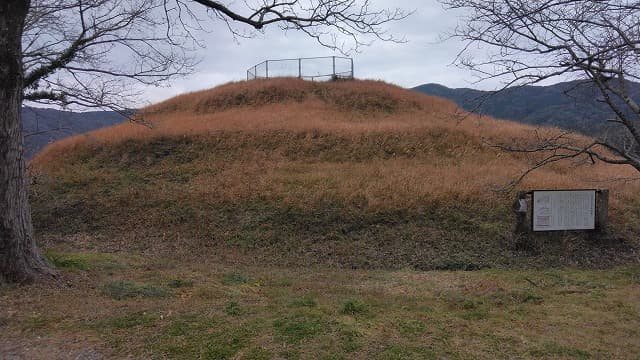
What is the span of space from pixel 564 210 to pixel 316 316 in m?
7.26

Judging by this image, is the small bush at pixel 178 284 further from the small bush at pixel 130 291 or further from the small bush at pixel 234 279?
the small bush at pixel 234 279

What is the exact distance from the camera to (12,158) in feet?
20.6

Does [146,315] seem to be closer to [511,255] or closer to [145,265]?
[145,265]

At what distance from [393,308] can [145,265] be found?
4.96 metres

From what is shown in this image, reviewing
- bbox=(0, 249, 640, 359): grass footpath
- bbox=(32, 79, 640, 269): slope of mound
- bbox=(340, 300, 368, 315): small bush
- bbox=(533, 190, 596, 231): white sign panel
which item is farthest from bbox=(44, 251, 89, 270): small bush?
bbox=(533, 190, 596, 231): white sign panel

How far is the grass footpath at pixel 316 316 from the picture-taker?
4.33 metres

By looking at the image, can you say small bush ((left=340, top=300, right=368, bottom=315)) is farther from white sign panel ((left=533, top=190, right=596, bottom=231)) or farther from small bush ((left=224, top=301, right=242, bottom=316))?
white sign panel ((left=533, top=190, right=596, bottom=231))

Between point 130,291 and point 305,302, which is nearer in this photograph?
point 305,302

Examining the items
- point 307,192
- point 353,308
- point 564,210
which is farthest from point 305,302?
point 307,192

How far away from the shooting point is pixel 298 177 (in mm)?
14000

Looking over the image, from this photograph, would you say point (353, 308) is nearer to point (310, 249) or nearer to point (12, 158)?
point (12, 158)

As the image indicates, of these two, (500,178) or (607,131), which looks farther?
(500,178)

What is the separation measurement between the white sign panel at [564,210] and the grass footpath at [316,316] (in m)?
2.11

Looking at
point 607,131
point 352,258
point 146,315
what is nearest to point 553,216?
point 607,131
